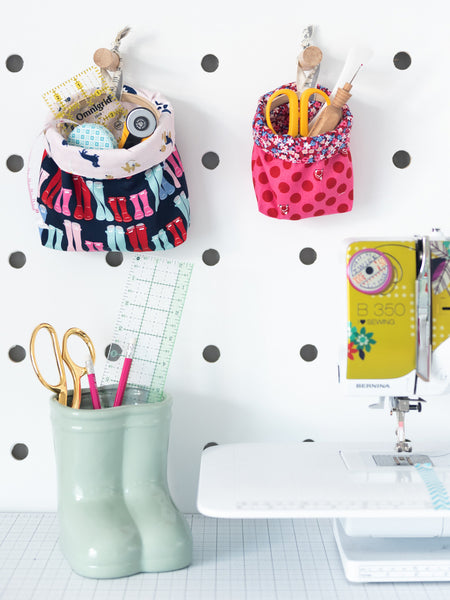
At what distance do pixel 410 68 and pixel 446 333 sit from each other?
1.77 ft

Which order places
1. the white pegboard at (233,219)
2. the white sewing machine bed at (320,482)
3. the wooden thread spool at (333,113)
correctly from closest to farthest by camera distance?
the white sewing machine bed at (320,482) < the wooden thread spool at (333,113) < the white pegboard at (233,219)

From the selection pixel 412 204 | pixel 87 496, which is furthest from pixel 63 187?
pixel 412 204

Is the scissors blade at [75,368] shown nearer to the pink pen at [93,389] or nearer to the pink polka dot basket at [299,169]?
the pink pen at [93,389]

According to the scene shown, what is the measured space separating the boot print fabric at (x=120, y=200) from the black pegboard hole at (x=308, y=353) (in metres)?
0.32

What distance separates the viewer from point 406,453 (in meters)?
1.06

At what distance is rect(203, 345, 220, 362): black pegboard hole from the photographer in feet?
4.26

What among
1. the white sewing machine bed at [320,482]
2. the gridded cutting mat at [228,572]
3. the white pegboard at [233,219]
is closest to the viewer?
the white sewing machine bed at [320,482]

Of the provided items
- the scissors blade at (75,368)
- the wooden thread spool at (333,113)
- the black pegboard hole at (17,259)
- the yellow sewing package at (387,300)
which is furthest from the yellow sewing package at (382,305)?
the black pegboard hole at (17,259)

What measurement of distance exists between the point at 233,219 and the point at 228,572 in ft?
2.04

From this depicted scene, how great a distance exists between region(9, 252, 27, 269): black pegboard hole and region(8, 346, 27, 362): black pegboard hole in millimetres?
157

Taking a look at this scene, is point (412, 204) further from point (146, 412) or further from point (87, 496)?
point (87, 496)

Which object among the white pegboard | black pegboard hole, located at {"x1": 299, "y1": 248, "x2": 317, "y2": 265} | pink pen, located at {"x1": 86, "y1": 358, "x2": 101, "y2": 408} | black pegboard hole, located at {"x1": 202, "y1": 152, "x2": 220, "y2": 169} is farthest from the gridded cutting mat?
black pegboard hole, located at {"x1": 202, "y1": 152, "x2": 220, "y2": 169}

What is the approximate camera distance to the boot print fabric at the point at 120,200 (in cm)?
112

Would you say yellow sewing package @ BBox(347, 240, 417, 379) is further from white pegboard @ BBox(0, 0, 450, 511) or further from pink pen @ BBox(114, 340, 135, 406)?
pink pen @ BBox(114, 340, 135, 406)
